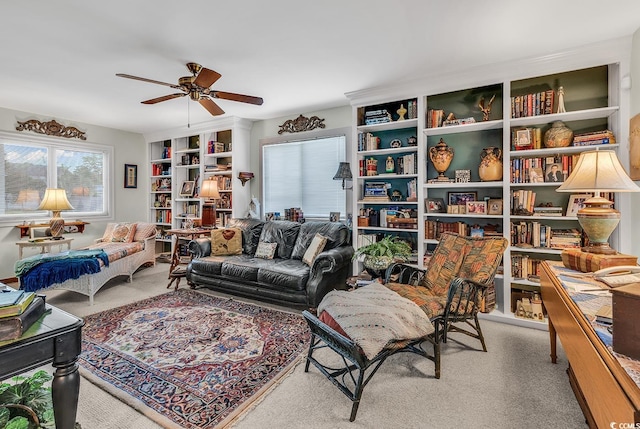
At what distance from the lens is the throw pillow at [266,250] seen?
4.03 meters

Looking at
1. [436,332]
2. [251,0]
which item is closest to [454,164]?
[436,332]

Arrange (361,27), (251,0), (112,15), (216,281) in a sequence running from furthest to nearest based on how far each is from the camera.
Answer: (216,281) → (361,27) → (112,15) → (251,0)

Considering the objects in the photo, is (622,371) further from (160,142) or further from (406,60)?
(160,142)

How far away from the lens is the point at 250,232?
14.4 ft

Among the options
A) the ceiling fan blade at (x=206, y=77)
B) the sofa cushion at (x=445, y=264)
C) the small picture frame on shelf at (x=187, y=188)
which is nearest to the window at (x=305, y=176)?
the small picture frame on shelf at (x=187, y=188)

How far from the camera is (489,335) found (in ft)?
9.00

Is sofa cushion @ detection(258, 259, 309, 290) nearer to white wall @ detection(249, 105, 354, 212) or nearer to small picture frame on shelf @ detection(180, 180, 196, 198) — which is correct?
white wall @ detection(249, 105, 354, 212)

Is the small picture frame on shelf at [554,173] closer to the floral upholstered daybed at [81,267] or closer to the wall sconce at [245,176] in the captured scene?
the wall sconce at [245,176]

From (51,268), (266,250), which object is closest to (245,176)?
(266,250)

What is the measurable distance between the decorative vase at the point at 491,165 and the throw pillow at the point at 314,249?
1.89 m

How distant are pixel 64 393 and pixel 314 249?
8.70ft

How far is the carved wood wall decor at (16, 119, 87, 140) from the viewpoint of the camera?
4.60 meters

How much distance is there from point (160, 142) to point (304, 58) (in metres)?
4.51

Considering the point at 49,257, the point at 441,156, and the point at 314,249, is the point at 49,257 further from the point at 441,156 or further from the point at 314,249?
the point at 441,156
